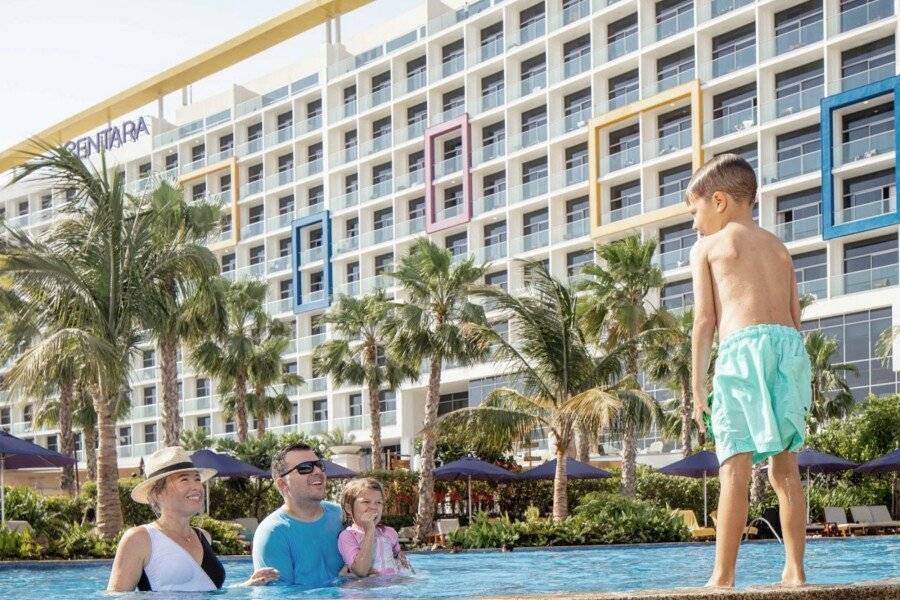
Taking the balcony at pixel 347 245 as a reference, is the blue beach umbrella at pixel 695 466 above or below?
below

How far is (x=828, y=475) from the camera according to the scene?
1565 inches

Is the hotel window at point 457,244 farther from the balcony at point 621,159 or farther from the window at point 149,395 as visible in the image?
the window at point 149,395

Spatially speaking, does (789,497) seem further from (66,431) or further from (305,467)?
(66,431)

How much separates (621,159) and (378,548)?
5014cm

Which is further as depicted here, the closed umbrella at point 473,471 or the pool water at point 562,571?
the closed umbrella at point 473,471

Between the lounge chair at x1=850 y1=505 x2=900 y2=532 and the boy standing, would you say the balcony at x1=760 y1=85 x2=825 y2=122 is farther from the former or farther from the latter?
the boy standing

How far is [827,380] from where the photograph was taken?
49094 mm

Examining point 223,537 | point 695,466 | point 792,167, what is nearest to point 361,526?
point 223,537

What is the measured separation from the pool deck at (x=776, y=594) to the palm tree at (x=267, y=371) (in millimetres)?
50224

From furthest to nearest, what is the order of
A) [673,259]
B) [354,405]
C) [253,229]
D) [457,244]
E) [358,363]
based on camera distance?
1. [253,229]
2. [354,405]
3. [457,244]
4. [673,259]
5. [358,363]

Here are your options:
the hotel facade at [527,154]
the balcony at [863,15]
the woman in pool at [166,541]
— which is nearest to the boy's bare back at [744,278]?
the woman in pool at [166,541]

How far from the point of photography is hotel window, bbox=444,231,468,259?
65.4 metres

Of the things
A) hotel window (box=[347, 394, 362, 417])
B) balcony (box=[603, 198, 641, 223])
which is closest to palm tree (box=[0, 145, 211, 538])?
balcony (box=[603, 198, 641, 223])

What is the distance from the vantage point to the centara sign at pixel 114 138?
85375 mm
